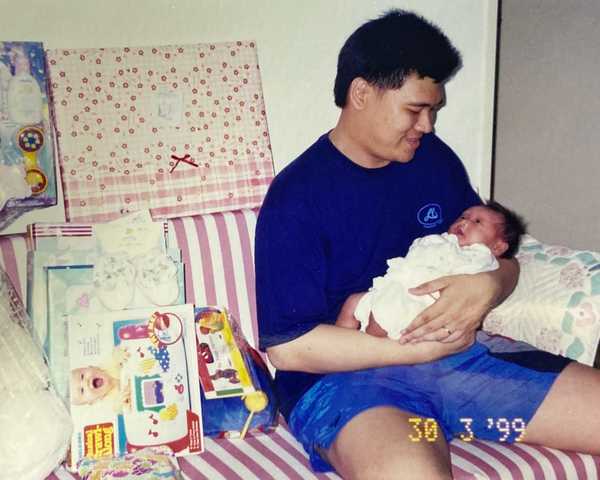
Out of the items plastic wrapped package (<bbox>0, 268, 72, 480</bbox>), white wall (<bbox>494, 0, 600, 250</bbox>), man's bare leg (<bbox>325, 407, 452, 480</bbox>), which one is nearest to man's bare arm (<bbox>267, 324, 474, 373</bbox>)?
man's bare leg (<bbox>325, 407, 452, 480</bbox>)

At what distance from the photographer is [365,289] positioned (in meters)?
1.47

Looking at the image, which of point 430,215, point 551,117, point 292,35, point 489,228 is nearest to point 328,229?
point 430,215

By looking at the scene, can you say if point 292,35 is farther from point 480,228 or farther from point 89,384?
point 89,384

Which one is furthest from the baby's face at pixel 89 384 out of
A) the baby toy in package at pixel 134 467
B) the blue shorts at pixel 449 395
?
the blue shorts at pixel 449 395

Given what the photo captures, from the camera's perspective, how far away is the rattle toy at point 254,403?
1.46 m

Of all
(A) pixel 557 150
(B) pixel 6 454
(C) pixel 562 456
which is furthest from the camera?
(A) pixel 557 150

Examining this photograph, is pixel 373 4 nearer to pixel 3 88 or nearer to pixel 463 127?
pixel 463 127

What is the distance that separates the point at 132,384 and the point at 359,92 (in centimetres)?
77

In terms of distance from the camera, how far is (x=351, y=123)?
145cm

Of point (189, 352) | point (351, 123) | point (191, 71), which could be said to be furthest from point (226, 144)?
point (189, 352)

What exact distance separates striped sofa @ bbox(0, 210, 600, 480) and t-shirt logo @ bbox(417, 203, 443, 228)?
0.44 meters

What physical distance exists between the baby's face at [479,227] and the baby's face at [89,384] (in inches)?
31.9

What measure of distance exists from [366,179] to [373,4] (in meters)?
0.75
